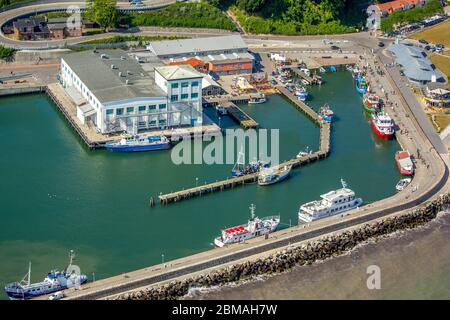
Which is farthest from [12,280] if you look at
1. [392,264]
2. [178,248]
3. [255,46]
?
[255,46]

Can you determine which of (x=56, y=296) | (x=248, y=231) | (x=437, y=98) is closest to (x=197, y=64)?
(x=437, y=98)

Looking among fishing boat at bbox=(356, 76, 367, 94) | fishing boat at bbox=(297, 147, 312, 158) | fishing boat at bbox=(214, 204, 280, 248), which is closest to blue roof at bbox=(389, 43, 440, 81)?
fishing boat at bbox=(356, 76, 367, 94)

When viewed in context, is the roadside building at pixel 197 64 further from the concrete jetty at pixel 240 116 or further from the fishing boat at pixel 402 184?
the fishing boat at pixel 402 184

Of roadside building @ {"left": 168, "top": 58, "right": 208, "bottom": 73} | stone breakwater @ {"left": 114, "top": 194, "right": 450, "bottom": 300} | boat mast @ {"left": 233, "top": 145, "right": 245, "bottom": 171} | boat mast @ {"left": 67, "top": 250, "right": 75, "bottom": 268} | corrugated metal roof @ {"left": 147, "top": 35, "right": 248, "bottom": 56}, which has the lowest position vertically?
stone breakwater @ {"left": 114, "top": 194, "right": 450, "bottom": 300}

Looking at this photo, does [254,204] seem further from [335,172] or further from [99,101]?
[99,101]

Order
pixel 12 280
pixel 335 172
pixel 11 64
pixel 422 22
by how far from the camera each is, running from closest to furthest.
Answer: pixel 12 280 < pixel 335 172 < pixel 11 64 < pixel 422 22

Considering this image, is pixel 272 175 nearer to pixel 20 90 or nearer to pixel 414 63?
pixel 20 90

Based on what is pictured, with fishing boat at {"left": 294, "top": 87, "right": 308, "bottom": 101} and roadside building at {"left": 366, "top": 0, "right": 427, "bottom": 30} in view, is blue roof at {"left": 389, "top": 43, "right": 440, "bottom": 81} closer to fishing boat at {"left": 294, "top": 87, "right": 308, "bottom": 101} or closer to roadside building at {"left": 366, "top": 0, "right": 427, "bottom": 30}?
roadside building at {"left": 366, "top": 0, "right": 427, "bottom": 30}
